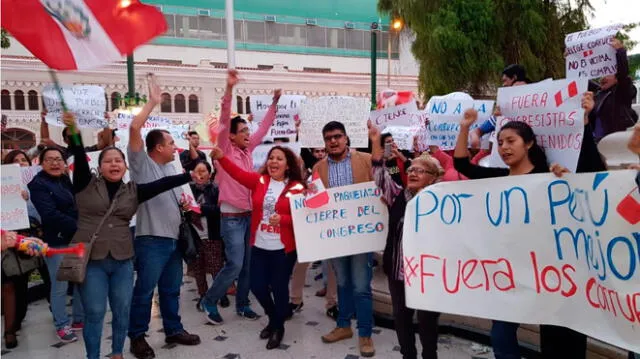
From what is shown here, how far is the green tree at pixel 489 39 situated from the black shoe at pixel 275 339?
47.9 feet

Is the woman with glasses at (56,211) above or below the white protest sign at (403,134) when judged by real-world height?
below

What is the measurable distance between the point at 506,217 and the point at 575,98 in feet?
3.09

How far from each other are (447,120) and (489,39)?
1418 cm

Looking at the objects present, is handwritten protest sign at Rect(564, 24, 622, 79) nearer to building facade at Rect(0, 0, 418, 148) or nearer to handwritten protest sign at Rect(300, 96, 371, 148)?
handwritten protest sign at Rect(300, 96, 371, 148)

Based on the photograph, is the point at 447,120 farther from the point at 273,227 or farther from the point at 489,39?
the point at 489,39

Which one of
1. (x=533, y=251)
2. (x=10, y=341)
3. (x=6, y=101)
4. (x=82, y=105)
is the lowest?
(x=10, y=341)

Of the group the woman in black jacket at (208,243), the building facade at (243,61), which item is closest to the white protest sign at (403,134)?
the woman in black jacket at (208,243)

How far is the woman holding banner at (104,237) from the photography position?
3621 millimetres

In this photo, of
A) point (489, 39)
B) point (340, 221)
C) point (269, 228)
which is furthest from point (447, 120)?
point (489, 39)

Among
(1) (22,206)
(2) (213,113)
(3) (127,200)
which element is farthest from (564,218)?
(2) (213,113)

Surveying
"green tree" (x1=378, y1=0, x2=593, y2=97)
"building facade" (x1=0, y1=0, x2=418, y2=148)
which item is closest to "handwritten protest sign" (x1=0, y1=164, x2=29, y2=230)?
"green tree" (x1=378, y1=0, x2=593, y2=97)

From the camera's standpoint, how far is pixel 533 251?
2.83 m

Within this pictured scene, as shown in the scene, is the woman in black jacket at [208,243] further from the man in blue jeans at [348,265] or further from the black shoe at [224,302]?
the man in blue jeans at [348,265]

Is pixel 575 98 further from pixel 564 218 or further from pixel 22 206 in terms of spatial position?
pixel 22 206
